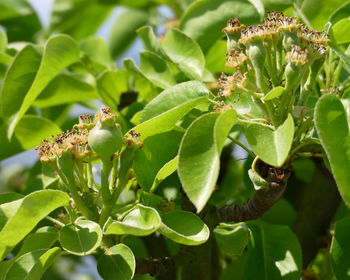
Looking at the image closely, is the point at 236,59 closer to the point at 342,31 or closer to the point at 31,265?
the point at 342,31

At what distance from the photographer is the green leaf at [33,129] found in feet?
4.80

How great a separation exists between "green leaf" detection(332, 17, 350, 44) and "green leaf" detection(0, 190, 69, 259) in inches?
24.6

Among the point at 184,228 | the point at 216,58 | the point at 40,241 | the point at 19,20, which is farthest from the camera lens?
the point at 19,20

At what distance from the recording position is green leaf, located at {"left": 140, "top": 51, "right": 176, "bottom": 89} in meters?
1.37

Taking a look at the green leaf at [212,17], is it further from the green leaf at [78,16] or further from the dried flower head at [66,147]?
the green leaf at [78,16]

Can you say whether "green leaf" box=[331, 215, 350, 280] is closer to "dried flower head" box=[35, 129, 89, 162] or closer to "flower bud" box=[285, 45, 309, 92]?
"flower bud" box=[285, 45, 309, 92]

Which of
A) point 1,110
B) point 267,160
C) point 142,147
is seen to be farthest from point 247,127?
point 1,110

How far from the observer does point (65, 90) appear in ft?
5.50

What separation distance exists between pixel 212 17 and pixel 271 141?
1.85 feet

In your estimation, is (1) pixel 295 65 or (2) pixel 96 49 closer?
(1) pixel 295 65

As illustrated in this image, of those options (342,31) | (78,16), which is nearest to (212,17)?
(342,31)

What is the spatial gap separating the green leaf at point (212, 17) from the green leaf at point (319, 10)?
0.11 meters

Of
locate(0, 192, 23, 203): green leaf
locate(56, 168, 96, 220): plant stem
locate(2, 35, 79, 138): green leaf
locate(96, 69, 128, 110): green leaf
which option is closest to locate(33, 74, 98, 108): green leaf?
locate(96, 69, 128, 110): green leaf

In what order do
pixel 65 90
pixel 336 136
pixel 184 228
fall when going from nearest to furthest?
pixel 336 136 < pixel 184 228 < pixel 65 90
